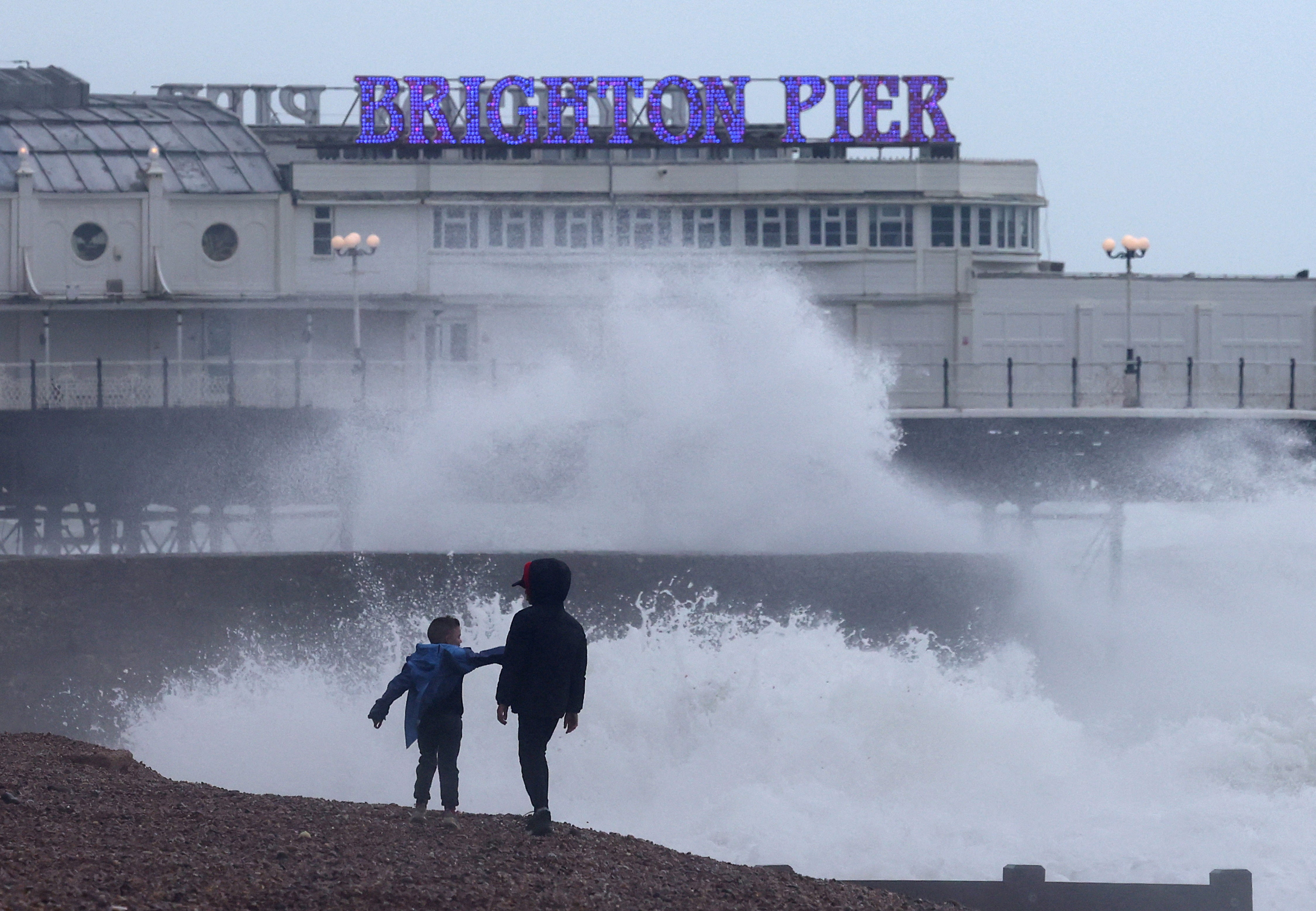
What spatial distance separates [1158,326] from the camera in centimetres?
3362

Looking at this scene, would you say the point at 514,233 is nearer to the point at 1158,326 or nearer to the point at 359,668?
the point at 1158,326

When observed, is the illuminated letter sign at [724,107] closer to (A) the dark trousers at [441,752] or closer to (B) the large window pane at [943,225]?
(B) the large window pane at [943,225]

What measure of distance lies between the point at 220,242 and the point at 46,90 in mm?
8190

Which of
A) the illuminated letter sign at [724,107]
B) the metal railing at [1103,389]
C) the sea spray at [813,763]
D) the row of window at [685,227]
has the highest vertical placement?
the illuminated letter sign at [724,107]

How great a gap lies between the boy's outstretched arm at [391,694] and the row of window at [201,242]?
91.5ft

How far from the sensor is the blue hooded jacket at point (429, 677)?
762cm

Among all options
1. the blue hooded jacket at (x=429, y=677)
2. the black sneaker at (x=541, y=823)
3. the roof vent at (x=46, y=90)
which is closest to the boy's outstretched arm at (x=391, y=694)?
the blue hooded jacket at (x=429, y=677)

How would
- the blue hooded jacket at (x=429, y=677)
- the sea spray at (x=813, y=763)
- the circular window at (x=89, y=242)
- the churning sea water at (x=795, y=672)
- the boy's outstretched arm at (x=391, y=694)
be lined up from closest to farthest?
the boy's outstretched arm at (x=391, y=694)
the blue hooded jacket at (x=429, y=677)
the sea spray at (x=813, y=763)
the churning sea water at (x=795, y=672)
the circular window at (x=89, y=242)

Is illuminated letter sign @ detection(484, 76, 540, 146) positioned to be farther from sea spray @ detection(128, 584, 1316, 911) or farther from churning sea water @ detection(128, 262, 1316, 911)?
sea spray @ detection(128, 584, 1316, 911)

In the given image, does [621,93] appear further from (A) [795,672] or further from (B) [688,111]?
(A) [795,672]

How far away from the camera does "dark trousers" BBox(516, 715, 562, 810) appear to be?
737cm

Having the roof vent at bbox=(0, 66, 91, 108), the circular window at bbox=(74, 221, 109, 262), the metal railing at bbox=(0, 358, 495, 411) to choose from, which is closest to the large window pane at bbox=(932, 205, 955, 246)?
the metal railing at bbox=(0, 358, 495, 411)

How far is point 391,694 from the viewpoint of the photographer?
295 inches

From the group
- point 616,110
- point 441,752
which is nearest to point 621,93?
point 616,110
